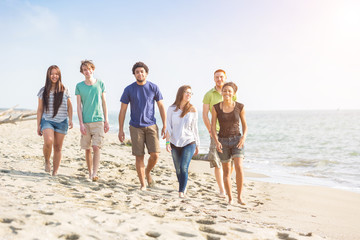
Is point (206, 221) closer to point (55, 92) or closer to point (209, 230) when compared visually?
point (209, 230)

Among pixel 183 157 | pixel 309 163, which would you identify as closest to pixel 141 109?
pixel 183 157

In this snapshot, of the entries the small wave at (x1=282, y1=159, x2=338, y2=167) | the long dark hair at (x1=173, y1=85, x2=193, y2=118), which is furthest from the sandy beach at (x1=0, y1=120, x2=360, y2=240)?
the small wave at (x1=282, y1=159, x2=338, y2=167)

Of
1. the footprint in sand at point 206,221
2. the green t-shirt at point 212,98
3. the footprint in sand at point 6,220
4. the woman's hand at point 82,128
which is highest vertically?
the green t-shirt at point 212,98

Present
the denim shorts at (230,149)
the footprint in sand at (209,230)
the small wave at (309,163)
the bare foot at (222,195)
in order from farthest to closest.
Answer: the small wave at (309,163), the bare foot at (222,195), the denim shorts at (230,149), the footprint in sand at (209,230)

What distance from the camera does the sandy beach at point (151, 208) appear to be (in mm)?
2859

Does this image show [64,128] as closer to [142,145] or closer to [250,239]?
[142,145]

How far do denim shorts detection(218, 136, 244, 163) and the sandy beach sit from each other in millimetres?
715

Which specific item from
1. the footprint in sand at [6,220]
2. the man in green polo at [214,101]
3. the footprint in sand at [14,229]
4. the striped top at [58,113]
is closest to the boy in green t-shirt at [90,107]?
the striped top at [58,113]

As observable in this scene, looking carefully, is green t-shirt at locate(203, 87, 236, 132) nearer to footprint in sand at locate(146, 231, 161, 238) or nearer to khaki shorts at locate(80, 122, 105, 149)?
khaki shorts at locate(80, 122, 105, 149)

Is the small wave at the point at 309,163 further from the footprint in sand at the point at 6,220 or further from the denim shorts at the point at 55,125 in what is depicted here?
the footprint in sand at the point at 6,220

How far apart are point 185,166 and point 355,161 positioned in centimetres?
1050

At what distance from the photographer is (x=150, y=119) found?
5020 mm

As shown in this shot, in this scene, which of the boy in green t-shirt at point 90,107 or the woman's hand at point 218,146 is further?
the boy in green t-shirt at point 90,107

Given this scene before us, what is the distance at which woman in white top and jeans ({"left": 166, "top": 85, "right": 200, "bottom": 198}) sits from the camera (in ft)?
15.5
